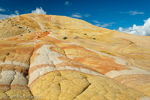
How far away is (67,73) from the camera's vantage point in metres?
12.9

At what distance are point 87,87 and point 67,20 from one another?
10601 centimetres

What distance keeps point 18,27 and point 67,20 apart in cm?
5348

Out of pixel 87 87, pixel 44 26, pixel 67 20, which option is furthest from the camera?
pixel 67 20

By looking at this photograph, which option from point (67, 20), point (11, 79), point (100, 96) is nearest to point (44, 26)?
point (67, 20)

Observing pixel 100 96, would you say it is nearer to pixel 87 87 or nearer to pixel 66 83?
pixel 87 87

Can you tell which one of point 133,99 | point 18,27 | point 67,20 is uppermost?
point 67,20

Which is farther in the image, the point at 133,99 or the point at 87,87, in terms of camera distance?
the point at 87,87

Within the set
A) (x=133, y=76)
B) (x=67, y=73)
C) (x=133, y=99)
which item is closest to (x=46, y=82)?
(x=67, y=73)

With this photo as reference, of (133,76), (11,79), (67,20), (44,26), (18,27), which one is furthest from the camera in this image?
(67,20)

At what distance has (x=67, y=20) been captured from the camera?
108 metres

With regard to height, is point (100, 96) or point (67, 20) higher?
point (67, 20)

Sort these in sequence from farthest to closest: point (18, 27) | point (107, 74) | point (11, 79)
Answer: point (18, 27) → point (107, 74) → point (11, 79)

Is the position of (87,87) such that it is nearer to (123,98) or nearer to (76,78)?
(76,78)

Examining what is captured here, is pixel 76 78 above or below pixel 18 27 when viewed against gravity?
below
